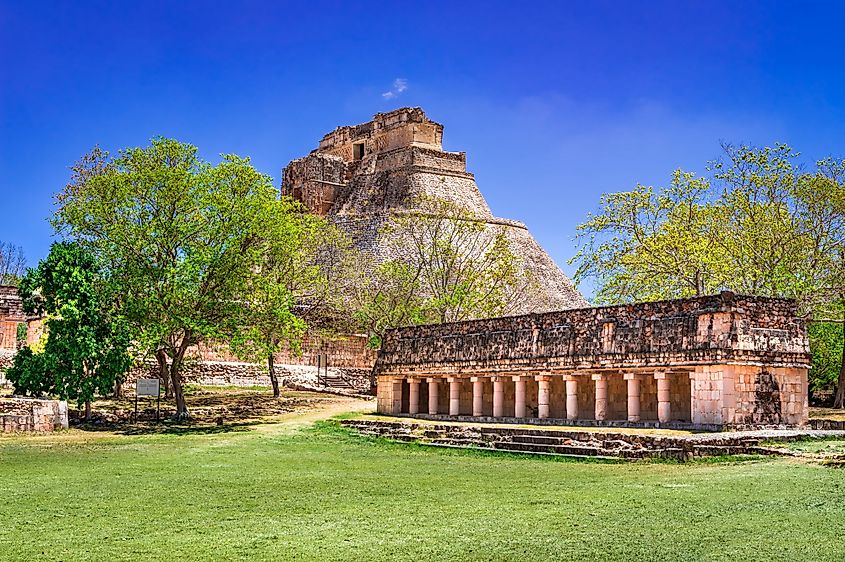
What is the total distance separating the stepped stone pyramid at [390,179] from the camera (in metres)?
67.7

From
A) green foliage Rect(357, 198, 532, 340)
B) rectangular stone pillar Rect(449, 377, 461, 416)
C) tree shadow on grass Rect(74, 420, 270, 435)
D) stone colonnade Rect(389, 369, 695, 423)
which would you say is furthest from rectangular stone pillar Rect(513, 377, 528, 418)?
green foliage Rect(357, 198, 532, 340)

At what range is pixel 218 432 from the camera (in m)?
25.6

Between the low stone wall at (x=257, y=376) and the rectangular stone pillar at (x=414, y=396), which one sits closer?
the rectangular stone pillar at (x=414, y=396)

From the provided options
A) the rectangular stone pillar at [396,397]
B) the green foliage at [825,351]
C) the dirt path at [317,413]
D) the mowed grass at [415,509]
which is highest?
the green foliage at [825,351]

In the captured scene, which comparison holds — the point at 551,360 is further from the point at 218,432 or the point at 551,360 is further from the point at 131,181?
the point at 131,181

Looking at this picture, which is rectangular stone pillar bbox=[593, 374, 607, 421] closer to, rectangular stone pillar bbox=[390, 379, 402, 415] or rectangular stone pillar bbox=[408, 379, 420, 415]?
rectangular stone pillar bbox=[408, 379, 420, 415]

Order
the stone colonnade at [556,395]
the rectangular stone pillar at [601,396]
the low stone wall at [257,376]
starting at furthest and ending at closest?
the low stone wall at [257,376]
the rectangular stone pillar at [601,396]
the stone colonnade at [556,395]

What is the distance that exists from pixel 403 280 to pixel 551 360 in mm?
19514

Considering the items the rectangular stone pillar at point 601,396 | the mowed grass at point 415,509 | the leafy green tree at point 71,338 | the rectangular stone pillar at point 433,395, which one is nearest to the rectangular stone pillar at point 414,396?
the rectangular stone pillar at point 433,395

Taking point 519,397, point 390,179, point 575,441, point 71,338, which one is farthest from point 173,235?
point 390,179

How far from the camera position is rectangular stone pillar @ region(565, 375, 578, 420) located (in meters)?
23.4

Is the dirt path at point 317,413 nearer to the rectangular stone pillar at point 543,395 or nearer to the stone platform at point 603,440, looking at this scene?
the stone platform at point 603,440

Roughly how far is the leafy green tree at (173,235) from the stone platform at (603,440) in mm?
7973

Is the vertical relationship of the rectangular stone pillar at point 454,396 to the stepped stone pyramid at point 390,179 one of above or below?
below
